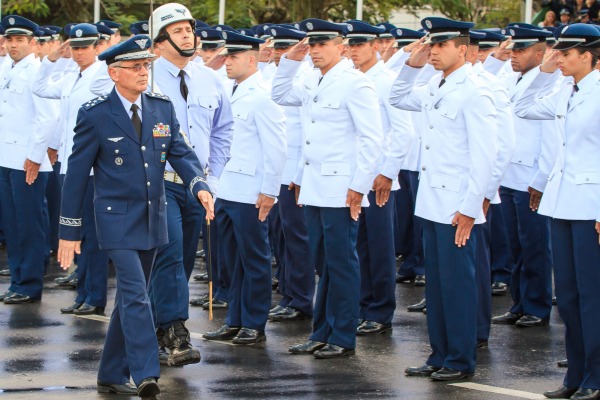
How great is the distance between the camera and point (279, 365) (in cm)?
900

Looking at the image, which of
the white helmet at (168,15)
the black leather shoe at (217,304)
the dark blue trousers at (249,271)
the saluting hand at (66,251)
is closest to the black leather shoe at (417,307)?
the black leather shoe at (217,304)

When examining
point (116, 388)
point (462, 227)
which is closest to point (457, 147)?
point (462, 227)

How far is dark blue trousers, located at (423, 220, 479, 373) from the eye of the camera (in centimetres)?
852

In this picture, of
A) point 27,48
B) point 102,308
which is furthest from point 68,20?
point 102,308

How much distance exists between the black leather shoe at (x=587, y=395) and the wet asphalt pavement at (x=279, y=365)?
273 mm

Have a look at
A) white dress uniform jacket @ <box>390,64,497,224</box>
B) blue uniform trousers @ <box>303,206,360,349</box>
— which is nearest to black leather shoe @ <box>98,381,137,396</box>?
blue uniform trousers @ <box>303,206,360,349</box>

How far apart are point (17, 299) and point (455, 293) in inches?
175

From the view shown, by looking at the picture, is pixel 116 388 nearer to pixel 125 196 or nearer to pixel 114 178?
pixel 125 196

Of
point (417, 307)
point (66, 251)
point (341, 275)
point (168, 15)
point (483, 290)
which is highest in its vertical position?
point (168, 15)

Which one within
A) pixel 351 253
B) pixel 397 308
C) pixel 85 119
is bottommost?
pixel 397 308

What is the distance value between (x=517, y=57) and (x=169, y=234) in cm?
344

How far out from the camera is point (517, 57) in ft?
35.2

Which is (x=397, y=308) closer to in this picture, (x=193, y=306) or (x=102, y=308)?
(x=193, y=306)

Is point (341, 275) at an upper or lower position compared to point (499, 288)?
upper
